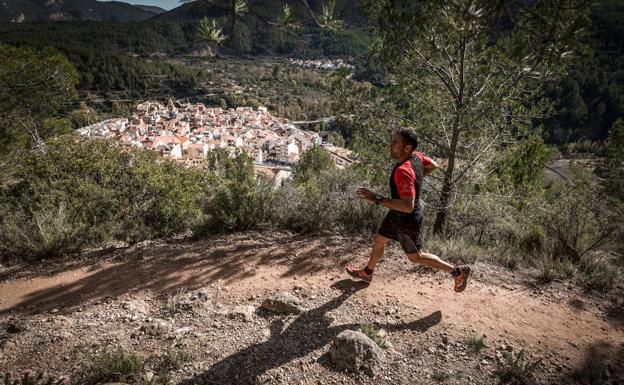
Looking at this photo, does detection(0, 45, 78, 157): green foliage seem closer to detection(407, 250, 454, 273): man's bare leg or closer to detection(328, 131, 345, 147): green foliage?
detection(407, 250, 454, 273): man's bare leg

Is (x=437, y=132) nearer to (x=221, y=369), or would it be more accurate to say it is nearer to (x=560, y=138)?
(x=221, y=369)

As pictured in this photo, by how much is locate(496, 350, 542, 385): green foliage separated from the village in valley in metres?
40.9

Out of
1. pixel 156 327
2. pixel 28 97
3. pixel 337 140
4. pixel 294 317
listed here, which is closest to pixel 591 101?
pixel 337 140

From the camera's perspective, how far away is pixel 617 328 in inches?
128

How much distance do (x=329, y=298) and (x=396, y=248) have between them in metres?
1.59

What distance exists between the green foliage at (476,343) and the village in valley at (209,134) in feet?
133

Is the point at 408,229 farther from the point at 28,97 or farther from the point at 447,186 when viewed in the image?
the point at 28,97

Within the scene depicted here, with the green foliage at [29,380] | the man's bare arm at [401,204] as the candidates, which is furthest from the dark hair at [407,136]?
the green foliage at [29,380]

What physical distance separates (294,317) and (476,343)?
5.22 feet

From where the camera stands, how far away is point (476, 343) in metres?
2.84

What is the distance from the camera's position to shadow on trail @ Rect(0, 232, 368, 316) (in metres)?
3.76

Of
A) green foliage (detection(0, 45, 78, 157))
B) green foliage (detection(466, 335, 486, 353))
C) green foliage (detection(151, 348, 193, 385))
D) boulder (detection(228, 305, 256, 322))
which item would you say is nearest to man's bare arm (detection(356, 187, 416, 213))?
green foliage (detection(466, 335, 486, 353))

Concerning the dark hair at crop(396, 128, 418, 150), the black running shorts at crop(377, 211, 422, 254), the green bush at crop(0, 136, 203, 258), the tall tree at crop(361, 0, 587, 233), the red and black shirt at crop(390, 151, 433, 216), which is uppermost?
the tall tree at crop(361, 0, 587, 233)

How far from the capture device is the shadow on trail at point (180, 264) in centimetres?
376
